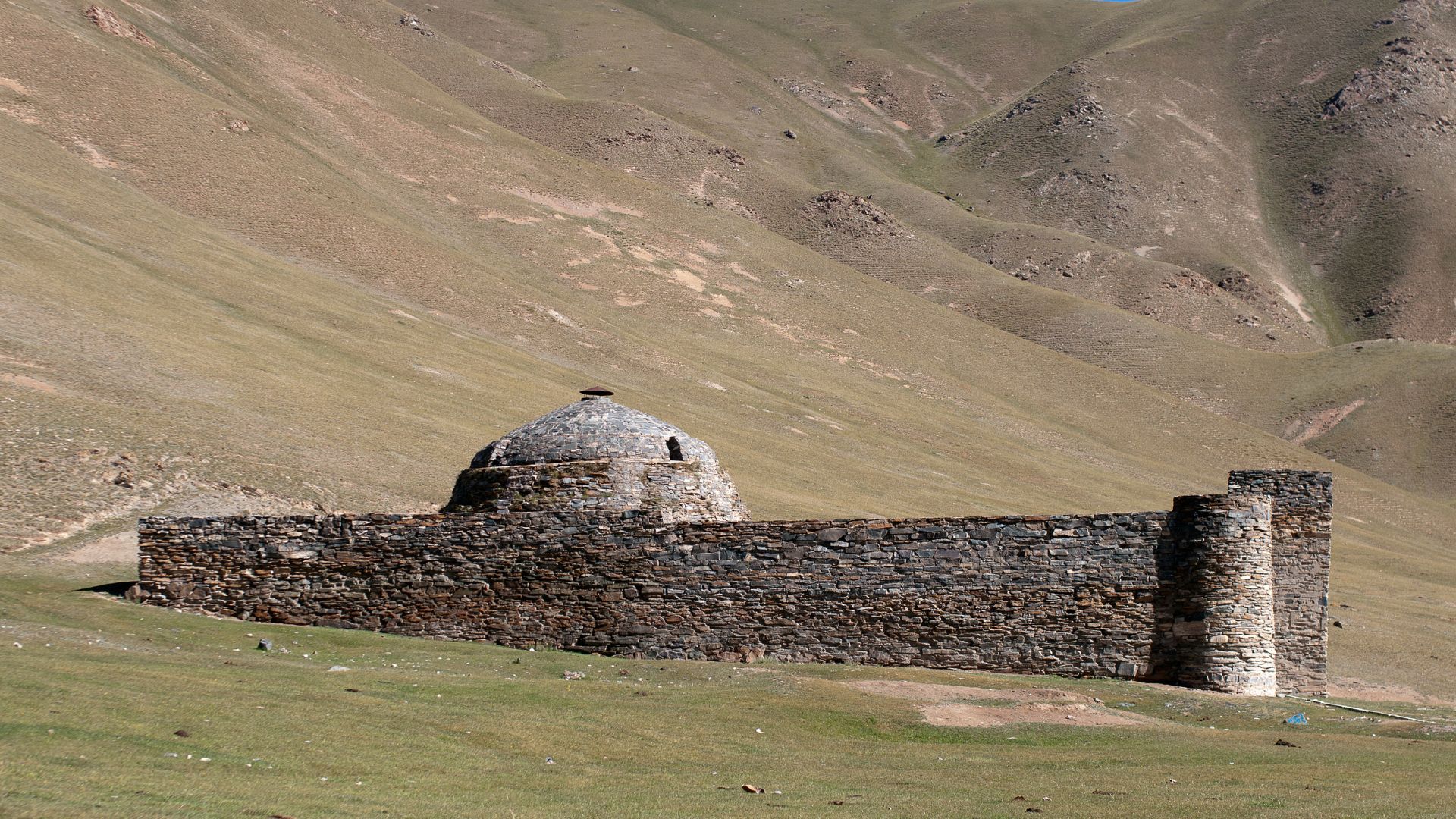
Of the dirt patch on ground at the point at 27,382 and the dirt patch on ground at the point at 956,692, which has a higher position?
the dirt patch on ground at the point at 27,382

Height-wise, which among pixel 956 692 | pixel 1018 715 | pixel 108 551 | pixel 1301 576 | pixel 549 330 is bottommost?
pixel 1018 715

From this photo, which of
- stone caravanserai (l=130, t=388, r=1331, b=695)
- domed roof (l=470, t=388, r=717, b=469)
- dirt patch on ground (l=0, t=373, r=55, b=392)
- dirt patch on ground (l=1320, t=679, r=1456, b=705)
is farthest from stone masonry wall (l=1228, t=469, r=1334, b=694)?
dirt patch on ground (l=0, t=373, r=55, b=392)

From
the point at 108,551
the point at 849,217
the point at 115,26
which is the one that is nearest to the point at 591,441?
the point at 108,551

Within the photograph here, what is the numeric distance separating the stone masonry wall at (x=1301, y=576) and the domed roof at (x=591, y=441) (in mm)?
9842

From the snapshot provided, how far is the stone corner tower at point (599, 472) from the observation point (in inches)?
984

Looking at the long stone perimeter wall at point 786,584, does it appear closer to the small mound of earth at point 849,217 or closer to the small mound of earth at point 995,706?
the small mound of earth at point 995,706

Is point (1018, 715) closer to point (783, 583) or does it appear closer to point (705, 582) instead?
point (783, 583)

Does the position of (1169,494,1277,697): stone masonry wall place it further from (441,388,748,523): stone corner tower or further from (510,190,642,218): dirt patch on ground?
(510,190,642,218): dirt patch on ground

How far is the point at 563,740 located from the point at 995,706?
264 inches

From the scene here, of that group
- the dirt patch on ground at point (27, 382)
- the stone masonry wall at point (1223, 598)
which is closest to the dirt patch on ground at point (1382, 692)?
the stone masonry wall at point (1223, 598)

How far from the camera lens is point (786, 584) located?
23.1 m

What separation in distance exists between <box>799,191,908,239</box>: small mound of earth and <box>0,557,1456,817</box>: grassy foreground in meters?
129

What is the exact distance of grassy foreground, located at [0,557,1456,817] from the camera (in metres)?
11.7

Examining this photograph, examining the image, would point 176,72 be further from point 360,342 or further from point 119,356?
point 119,356
